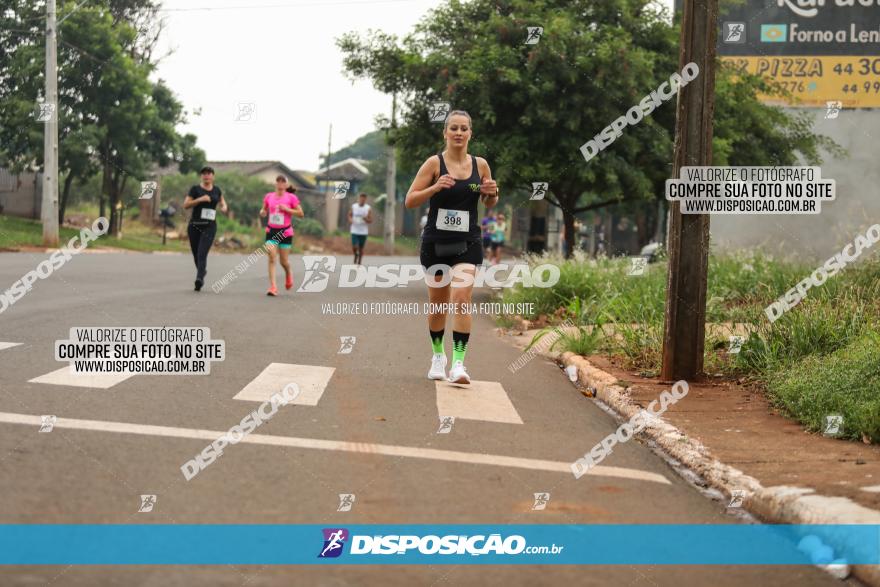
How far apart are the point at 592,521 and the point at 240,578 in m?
1.67

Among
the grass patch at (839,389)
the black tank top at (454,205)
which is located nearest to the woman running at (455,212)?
the black tank top at (454,205)

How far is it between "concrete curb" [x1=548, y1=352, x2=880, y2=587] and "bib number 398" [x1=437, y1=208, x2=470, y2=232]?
6.41 feet

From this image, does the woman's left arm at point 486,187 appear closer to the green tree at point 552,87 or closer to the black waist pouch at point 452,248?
the black waist pouch at point 452,248

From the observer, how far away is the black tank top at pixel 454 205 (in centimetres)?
855

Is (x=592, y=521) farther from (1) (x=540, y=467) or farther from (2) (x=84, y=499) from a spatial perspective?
(2) (x=84, y=499)

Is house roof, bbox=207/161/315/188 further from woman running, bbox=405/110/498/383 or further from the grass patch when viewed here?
the grass patch

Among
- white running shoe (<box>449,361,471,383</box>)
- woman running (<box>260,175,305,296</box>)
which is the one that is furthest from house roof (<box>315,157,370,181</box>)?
white running shoe (<box>449,361,471,383</box>)

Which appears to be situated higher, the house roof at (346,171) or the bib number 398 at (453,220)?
the house roof at (346,171)

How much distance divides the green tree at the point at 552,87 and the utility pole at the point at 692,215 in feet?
29.5

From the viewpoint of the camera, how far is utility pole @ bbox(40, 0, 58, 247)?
29.2m

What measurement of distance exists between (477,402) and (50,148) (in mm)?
24709

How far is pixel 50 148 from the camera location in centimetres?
2972

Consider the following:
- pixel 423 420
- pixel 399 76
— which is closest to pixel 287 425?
pixel 423 420

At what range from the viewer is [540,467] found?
19.3ft
